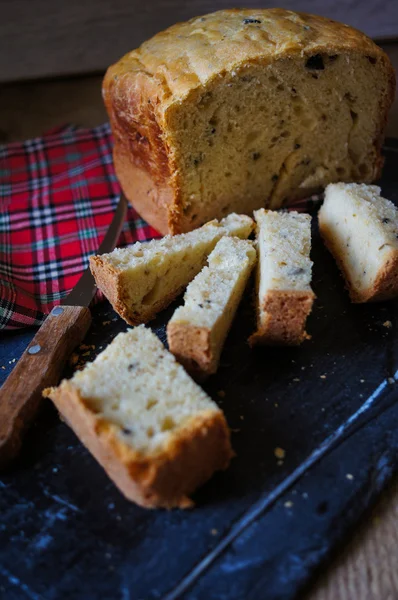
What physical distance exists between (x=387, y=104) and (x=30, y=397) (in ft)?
7.38

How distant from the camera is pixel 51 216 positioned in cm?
324

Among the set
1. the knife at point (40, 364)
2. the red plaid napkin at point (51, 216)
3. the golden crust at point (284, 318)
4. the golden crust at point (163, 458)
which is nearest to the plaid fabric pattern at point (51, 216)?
the red plaid napkin at point (51, 216)

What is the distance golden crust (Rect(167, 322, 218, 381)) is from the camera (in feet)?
6.46

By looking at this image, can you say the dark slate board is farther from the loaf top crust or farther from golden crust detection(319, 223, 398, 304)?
the loaf top crust

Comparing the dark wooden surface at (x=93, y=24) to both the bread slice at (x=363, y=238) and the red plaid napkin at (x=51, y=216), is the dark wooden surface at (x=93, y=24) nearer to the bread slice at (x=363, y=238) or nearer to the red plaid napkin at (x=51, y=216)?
the red plaid napkin at (x=51, y=216)

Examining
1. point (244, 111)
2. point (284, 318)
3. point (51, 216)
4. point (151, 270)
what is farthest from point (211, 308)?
point (51, 216)

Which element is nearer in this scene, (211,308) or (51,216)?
(211,308)

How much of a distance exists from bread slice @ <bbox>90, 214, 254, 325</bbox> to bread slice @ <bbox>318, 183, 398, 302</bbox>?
1.51 ft

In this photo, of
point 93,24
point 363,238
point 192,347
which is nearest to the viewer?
point 192,347

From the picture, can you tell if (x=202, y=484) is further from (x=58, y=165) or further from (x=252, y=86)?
(x=58, y=165)

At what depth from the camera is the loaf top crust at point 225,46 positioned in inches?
99.0

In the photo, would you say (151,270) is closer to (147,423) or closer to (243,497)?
(147,423)

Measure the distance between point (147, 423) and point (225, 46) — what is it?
5.81 ft

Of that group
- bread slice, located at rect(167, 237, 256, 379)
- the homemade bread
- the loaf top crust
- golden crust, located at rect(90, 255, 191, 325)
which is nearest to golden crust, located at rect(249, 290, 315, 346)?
bread slice, located at rect(167, 237, 256, 379)
